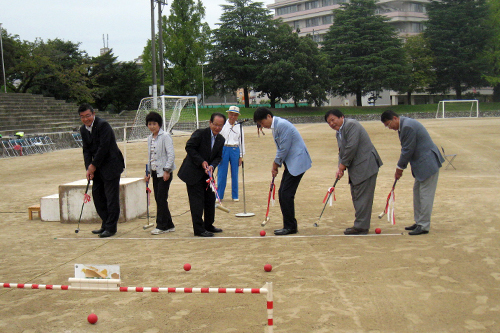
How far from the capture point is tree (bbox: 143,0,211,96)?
48000 millimetres

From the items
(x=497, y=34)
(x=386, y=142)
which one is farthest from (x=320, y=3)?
(x=386, y=142)

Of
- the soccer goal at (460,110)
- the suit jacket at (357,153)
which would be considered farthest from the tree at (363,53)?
the suit jacket at (357,153)

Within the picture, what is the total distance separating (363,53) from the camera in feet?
176

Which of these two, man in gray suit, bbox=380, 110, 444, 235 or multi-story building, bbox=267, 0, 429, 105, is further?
multi-story building, bbox=267, 0, 429, 105

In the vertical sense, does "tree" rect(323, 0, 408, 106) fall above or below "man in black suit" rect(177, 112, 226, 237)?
above

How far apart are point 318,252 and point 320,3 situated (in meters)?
82.9

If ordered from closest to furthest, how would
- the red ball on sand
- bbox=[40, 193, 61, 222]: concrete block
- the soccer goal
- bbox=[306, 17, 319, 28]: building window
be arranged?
the red ball on sand → bbox=[40, 193, 61, 222]: concrete block → the soccer goal → bbox=[306, 17, 319, 28]: building window

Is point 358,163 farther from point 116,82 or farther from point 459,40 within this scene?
point 459,40

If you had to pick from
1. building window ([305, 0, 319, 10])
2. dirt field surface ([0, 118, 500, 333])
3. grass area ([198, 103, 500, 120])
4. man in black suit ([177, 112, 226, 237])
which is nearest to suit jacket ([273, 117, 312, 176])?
man in black suit ([177, 112, 226, 237])

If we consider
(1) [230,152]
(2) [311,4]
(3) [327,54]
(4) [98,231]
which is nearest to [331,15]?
(2) [311,4]

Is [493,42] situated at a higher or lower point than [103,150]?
higher

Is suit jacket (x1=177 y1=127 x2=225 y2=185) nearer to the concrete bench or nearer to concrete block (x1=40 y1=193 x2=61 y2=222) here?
the concrete bench

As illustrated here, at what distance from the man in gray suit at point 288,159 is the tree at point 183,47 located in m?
42.2

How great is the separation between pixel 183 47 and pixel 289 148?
42.7 m
